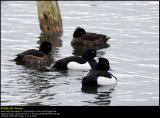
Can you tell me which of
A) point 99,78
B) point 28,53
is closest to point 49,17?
point 28,53

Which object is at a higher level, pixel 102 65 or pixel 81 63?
pixel 102 65

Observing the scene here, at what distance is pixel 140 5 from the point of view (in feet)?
125

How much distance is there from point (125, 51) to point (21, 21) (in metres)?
8.73

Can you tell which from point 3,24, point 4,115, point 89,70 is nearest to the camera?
point 4,115

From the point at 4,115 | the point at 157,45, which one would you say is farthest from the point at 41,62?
the point at 4,115

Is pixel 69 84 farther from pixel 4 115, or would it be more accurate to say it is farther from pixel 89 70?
pixel 4 115

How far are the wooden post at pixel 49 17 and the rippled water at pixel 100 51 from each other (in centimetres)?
55

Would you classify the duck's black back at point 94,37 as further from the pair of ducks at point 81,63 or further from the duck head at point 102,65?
the duck head at point 102,65

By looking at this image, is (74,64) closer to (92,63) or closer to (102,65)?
(92,63)

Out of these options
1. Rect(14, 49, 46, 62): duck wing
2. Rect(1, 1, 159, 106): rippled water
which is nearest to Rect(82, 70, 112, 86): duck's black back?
Rect(1, 1, 159, 106): rippled water

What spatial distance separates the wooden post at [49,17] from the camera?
28797 mm

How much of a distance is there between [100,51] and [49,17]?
3262 mm

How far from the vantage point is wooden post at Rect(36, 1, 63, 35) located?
28.8 meters

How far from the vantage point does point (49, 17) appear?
29094 millimetres
